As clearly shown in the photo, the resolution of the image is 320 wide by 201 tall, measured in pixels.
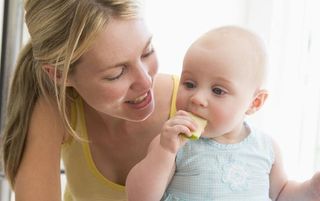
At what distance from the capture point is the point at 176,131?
0.92 m

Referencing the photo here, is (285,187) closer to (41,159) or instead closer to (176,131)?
(176,131)

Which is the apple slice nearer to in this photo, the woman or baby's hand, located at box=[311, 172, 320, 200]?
the woman

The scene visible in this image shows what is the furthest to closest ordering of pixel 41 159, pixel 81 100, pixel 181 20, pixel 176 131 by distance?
pixel 181 20 < pixel 81 100 < pixel 41 159 < pixel 176 131

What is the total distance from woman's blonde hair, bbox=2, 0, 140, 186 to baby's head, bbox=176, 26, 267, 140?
169 mm

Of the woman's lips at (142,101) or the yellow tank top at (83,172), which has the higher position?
the woman's lips at (142,101)

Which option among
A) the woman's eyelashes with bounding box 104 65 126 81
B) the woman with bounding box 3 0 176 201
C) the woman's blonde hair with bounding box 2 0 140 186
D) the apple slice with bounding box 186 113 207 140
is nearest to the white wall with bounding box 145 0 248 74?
the woman with bounding box 3 0 176 201

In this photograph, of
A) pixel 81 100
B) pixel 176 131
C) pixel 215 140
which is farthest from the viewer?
pixel 81 100

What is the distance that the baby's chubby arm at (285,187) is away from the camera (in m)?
1.08

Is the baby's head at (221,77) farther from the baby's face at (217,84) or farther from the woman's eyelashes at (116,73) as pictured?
the woman's eyelashes at (116,73)

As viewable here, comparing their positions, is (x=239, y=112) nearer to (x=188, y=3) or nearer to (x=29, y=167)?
(x=29, y=167)

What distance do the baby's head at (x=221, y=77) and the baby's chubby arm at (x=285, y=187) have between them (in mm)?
159

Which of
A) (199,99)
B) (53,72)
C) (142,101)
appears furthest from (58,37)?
(199,99)

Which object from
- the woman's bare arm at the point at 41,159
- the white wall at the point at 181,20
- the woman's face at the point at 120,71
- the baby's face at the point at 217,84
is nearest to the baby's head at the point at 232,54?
the baby's face at the point at 217,84

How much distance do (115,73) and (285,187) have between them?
422 millimetres
